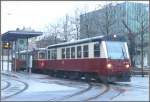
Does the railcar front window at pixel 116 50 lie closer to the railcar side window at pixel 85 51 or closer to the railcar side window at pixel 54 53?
the railcar side window at pixel 85 51

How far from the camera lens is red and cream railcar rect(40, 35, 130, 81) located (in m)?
31.4

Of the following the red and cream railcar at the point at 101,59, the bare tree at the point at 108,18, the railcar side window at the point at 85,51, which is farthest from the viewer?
the bare tree at the point at 108,18

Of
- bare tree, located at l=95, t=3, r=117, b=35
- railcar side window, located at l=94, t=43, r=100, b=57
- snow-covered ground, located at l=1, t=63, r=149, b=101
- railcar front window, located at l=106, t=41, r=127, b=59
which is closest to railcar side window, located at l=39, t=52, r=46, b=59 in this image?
bare tree, located at l=95, t=3, r=117, b=35

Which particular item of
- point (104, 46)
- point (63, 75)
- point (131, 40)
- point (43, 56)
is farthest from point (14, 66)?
point (104, 46)

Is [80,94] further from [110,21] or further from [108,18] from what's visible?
[108,18]

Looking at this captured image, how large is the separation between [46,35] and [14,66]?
124ft

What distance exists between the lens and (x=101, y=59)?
31781 mm

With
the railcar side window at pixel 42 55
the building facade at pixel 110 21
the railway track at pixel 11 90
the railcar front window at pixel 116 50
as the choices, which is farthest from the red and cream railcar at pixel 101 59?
the building facade at pixel 110 21

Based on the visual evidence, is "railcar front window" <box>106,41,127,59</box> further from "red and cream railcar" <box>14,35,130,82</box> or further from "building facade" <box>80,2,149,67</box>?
"building facade" <box>80,2,149,67</box>

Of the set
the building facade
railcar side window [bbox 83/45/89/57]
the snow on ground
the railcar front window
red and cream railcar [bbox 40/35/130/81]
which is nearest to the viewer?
the snow on ground

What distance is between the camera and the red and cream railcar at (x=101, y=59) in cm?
3142

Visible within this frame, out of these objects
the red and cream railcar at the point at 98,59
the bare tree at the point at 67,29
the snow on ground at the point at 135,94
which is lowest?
the snow on ground at the point at 135,94

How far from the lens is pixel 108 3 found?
6419cm

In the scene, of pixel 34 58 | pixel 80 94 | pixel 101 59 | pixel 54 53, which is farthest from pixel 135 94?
pixel 34 58
